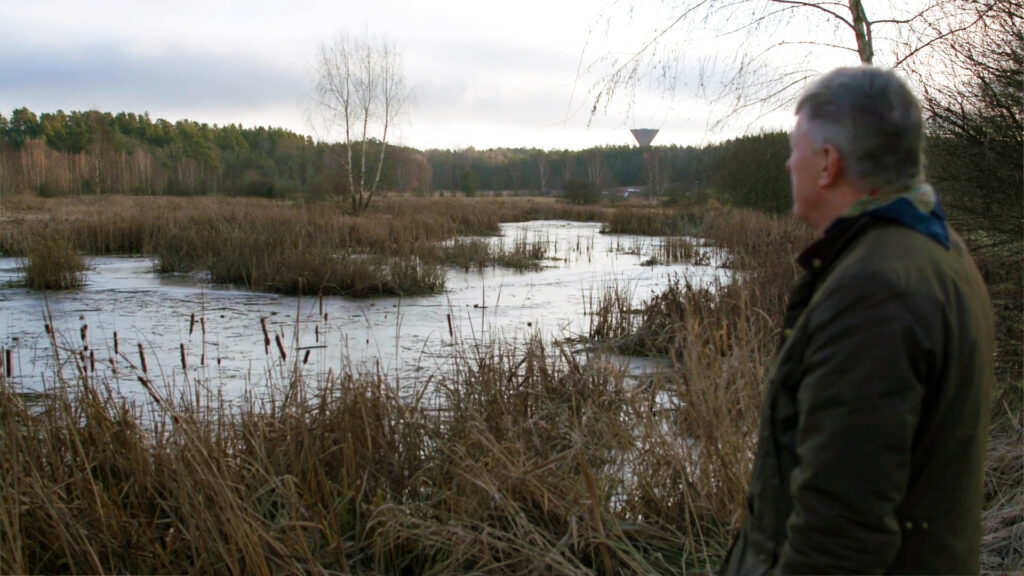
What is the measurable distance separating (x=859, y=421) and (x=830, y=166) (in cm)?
38

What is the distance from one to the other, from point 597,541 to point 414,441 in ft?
3.53

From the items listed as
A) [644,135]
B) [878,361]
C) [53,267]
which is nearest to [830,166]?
[878,361]

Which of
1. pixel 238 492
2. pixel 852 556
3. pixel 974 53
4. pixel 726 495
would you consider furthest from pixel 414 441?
pixel 974 53

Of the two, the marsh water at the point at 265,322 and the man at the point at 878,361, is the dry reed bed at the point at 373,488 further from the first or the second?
the man at the point at 878,361

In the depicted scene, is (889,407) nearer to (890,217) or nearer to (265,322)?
(890,217)

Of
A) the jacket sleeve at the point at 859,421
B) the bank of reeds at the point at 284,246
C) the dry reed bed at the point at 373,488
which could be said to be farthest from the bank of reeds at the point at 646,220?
the jacket sleeve at the point at 859,421

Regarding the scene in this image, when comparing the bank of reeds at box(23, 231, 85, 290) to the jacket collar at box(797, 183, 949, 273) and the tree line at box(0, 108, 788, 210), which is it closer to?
→ the tree line at box(0, 108, 788, 210)

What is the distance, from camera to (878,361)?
1077 millimetres

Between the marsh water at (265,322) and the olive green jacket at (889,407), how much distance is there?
301 centimetres

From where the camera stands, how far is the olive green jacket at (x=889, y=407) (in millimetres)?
1083

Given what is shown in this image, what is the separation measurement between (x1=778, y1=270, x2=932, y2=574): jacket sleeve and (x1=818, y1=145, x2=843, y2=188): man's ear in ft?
0.59

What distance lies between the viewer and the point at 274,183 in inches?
1661

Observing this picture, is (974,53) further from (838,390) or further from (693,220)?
(693,220)

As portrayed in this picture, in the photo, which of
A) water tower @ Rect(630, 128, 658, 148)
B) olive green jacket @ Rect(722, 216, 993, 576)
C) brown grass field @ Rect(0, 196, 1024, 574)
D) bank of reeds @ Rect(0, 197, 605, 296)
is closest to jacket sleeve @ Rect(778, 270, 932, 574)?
olive green jacket @ Rect(722, 216, 993, 576)
